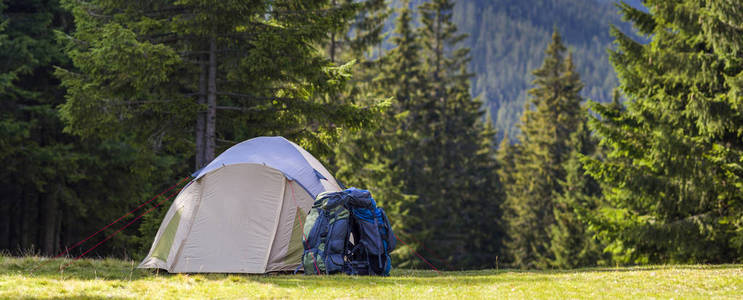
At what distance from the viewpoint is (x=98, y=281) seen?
773 cm

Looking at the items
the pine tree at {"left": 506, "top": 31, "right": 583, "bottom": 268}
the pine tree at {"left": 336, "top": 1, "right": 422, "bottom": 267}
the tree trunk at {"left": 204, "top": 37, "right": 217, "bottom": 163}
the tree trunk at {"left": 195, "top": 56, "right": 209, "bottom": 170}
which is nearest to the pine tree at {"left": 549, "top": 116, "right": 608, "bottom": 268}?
the pine tree at {"left": 506, "top": 31, "right": 583, "bottom": 268}

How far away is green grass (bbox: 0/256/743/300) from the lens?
22.9ft

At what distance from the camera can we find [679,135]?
48.4 feet

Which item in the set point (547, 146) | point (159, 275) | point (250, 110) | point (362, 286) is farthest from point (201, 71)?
point (547, 146)

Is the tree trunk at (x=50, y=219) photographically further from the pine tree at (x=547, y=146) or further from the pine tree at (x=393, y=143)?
the pine tree at (x=547, y=146)

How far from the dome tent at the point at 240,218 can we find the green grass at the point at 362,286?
60cm

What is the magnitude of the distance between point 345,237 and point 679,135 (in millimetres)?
9304

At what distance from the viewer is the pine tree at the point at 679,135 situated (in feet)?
47.3

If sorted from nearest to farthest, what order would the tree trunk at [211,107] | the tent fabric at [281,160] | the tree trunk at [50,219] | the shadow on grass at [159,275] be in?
1. the shadow on grass at [159,275]
2. the tent fabric at [281,160]
3. the tree trunk at [211,107]
4. the tree trunk at [50,219]

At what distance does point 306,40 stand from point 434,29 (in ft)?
86.9

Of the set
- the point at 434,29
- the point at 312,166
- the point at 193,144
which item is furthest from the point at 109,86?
the point at 434,29

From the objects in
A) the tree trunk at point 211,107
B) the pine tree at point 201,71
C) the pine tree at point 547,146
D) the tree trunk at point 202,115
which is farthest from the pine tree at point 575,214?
the tree trunk at point 211,107

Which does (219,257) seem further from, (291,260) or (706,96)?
(706,96)

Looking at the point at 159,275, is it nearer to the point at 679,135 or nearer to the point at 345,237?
the point at 345,237
